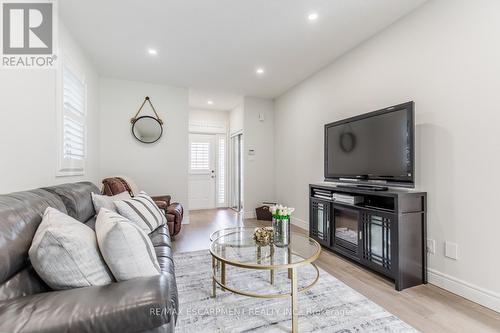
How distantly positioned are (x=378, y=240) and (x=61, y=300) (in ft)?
7.71

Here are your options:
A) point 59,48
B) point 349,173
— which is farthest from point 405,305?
point 59,48

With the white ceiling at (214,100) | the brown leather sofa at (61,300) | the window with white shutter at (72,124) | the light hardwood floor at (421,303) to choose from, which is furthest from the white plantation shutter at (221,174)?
the brown leather sofa at (61,300)

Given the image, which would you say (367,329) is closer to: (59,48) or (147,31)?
(147,31)

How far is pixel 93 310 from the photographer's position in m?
0.79

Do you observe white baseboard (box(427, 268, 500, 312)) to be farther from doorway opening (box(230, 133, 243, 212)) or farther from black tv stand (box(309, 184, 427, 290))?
doorway opening (box(230, 133, 243, 212))

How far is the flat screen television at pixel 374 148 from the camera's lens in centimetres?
211

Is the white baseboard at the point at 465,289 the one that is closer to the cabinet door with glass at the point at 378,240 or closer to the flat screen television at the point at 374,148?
the cabinet door with glass at the point at 378,240

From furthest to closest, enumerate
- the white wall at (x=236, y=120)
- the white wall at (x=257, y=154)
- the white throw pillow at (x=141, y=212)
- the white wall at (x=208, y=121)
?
the white wall at (x=208, y=121) < the white wall at (x=236, y=120) < the white wall at (x=257, y=154) < the white throw pillow at (x=141, y=212)

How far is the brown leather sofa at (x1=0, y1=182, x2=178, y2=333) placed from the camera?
749 mm

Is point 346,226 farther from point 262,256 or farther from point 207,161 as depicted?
point 207,161

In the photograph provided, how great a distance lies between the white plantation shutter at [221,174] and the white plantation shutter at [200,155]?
33 cm

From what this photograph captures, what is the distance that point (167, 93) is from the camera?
434 cm

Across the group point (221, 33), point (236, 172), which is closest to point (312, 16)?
point (221, 33)

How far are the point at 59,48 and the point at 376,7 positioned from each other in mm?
3100
